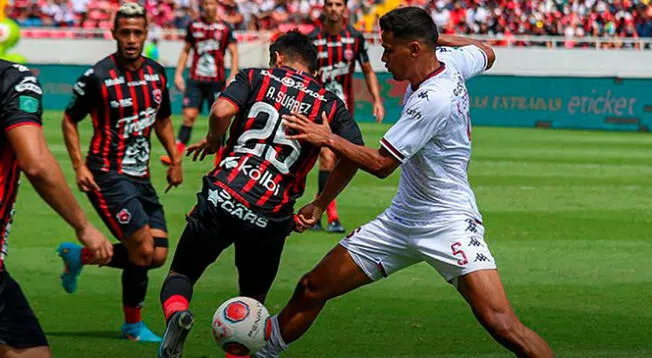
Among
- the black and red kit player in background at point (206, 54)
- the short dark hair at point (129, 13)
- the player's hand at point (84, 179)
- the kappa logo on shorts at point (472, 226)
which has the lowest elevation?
the black and red kit player in background at point (206, 54)

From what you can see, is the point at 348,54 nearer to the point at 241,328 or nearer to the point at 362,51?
the point at 362,51

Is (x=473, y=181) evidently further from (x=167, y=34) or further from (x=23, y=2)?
(x=23, y=2)

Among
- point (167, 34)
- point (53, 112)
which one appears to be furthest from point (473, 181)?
point (167, 34)

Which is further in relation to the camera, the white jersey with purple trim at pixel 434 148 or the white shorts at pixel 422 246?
the white shorts at pixel 422 246

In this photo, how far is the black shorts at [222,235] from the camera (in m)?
7.10

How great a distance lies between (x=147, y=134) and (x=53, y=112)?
75.5 feet

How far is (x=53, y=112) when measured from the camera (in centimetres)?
3089

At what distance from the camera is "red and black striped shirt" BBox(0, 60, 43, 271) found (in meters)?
4.88

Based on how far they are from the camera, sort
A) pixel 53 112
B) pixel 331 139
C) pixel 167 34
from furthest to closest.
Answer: pixel 167 34 → pixel 53 112 → pixel 331 139

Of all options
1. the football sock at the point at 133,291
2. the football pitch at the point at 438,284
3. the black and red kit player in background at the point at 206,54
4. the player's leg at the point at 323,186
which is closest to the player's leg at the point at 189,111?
the black and red kit player in background at the point at 206,54

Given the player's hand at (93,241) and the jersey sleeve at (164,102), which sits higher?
the player's hand at (93,241)

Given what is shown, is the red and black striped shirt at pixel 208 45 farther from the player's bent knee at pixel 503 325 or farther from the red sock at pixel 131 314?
the player's bent knee at pixel 503 325

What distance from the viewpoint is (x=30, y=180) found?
475 centimetres

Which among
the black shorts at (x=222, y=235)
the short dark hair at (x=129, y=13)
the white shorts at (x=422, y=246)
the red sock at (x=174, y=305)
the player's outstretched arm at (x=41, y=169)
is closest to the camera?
the player's outstretched arm at (x=41, y=169)
